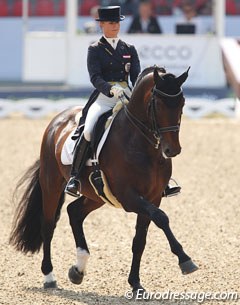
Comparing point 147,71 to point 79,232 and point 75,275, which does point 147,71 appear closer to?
point 79,232

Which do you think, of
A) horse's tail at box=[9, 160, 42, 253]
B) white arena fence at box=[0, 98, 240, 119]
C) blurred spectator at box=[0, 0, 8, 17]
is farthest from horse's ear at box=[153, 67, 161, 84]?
blurred spectator at box=[0, 0, 8, 17]

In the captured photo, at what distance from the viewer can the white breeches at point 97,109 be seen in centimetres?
750

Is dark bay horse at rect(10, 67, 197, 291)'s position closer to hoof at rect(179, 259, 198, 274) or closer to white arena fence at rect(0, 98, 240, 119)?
hoof at rect(179, 259, 198, 274)

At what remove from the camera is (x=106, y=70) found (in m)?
7.59

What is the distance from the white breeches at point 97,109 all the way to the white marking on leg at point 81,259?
90 centimetres

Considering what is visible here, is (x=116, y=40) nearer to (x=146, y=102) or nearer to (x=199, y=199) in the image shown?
(x=146, y=102)


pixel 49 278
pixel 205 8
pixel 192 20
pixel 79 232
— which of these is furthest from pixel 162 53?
pixel 49 278

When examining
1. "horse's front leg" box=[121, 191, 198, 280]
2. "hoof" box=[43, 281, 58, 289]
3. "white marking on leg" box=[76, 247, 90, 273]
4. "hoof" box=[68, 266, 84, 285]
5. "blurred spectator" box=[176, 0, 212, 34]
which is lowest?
"blurred spectator" box=[176, 0, 212, 34]

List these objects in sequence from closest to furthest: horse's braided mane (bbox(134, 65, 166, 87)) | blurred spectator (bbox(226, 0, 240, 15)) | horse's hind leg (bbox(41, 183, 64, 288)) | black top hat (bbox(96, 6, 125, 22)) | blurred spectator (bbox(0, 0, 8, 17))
Answer: horse's braided mane (bbox(134, 65, 166, 87)), black top hat (bbox(96, 6, 125, 22)), horse's hind leg (bbox(41, 183, 64, 288)), blurred spectator (bbox(226, 0, 240, 15)), blurred spectator (bbox(0, 0, 8, 17))

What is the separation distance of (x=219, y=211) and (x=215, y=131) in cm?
771

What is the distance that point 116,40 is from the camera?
761 cm

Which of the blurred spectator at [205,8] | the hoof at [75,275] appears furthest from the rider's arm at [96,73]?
the blurred spectator at [205,8]

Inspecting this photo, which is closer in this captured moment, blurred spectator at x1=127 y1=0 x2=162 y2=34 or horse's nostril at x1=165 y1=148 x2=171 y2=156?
horse's nostril at x1=165 y1=148 x2=171 y2=156

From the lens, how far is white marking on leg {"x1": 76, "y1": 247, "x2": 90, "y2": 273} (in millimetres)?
7480
